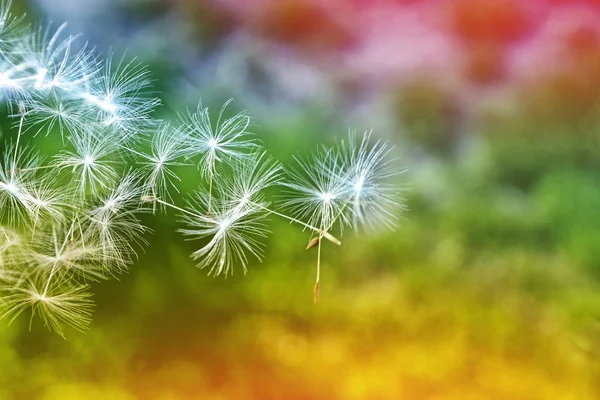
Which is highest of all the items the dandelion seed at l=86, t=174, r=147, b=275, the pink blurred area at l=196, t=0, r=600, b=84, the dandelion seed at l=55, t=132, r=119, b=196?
the pink blurred area at l=196, t=0, r=600, b=84

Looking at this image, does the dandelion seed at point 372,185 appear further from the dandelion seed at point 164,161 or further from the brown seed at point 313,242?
the dandelion seed at point 164,161

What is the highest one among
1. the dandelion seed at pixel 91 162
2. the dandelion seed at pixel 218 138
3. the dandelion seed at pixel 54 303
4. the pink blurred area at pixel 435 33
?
the pink blurred area at pixel 435 33

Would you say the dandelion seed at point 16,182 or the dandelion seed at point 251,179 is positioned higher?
the dandelion seed at point 251,179

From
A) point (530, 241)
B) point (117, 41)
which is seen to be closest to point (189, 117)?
point (117, 41)

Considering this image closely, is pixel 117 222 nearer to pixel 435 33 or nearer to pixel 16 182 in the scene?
pixel 16 182

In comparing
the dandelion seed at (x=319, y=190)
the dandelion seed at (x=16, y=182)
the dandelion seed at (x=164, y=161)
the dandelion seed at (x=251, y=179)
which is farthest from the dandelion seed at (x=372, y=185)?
the dandelion seed at (x=16, y=182)

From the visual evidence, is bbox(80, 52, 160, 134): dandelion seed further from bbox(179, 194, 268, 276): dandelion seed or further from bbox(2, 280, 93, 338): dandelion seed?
bbox(2, 280, 93, 338): dandelion seed

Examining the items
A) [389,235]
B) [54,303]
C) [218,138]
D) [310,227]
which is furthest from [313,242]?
[54,303]

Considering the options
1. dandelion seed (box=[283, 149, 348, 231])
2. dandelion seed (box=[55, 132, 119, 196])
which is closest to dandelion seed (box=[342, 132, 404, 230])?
dandelion seed (box=[283, 149, 348, 231])
